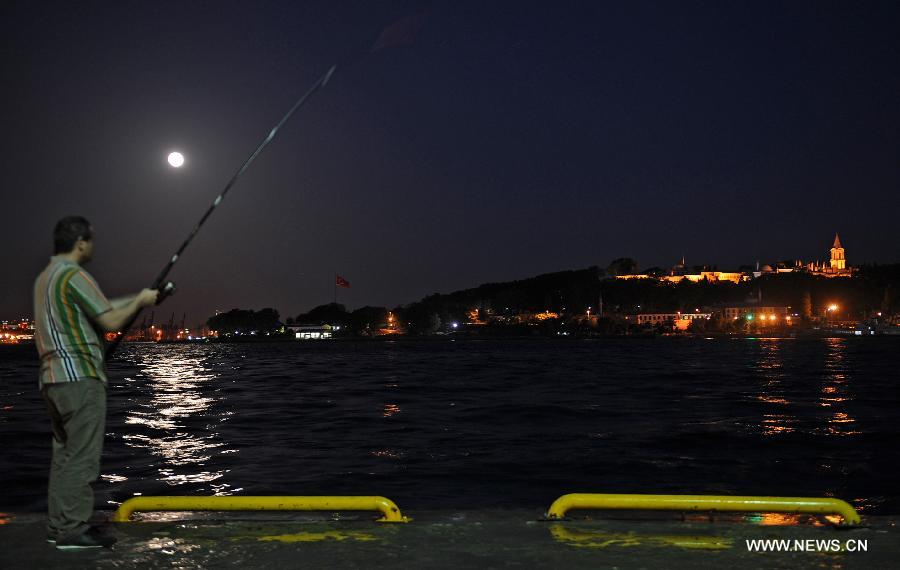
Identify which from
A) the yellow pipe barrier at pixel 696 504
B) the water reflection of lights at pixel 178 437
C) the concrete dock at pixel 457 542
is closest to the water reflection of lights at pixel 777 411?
Answer: the water reflection of lights at pixel 178 437

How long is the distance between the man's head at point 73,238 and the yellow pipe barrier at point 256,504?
6.22ft

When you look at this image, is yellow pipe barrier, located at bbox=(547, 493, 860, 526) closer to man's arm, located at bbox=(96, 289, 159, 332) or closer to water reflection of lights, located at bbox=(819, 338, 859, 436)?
man's arm, located at bbox=(96, 289, 159, 332)

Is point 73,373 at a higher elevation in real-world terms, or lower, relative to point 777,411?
higher

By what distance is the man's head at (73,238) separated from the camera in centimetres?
563

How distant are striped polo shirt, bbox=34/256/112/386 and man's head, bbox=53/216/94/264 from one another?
155 millimetres

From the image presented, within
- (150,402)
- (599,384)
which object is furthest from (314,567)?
(599,384)

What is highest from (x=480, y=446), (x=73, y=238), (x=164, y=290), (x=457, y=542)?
(x=73, y=238)

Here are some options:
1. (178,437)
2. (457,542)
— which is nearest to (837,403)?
(178,437)

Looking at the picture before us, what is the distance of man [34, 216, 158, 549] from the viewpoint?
17.5 feet

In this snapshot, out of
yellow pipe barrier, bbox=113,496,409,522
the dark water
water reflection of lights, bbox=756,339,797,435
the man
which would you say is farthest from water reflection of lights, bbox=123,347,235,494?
water reflection of lights, bbox=756,339,797,435

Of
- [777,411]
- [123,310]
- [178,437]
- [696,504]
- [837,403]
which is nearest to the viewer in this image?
[123,310]

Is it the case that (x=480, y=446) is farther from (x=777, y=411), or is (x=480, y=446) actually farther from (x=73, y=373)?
(x=777, y=411)

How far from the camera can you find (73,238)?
5.65 meters

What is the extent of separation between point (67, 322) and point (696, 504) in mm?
4587
